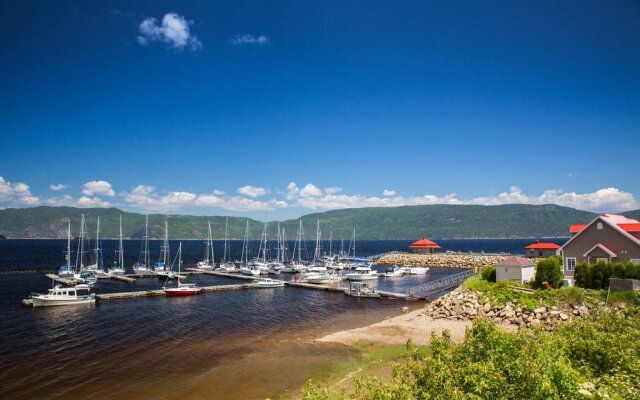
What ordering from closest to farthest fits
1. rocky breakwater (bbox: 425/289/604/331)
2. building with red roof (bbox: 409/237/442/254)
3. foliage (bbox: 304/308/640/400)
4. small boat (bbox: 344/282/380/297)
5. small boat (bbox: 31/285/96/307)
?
foliage (bbox: 304/308/640/400) → rocky breakwater (bbox: 425/289/604/331) → small boat (bbox: 31/285/96/307) → small boat (bbox: 344/282/380/297) → building with red roof (bbox: 409/237/442/254)

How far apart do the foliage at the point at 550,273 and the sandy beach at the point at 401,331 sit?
9.10 metres

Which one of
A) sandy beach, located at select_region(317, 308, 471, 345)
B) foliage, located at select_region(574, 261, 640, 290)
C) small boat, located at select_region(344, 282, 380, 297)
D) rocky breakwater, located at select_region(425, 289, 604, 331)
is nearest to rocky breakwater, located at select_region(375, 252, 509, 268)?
small boat, located at select_region(344, 282, 380, 297)

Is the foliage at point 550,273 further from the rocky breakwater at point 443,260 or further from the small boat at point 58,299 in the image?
the rocky breakwater at point 443,260

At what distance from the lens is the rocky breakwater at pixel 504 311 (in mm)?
35188

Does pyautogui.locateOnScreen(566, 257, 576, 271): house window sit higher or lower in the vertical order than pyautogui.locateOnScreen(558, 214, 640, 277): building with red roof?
lower

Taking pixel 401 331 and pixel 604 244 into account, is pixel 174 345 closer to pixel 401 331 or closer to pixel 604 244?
pixel 401 331

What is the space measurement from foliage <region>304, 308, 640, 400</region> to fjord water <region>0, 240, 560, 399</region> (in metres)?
15.0

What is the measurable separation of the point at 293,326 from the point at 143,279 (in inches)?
2351

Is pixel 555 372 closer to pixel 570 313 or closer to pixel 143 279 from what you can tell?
pixel 570 313

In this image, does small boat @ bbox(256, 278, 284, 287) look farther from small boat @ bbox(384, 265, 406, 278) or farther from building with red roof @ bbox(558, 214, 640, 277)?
building with red roof @ bbox(558, 214, 640, 277)

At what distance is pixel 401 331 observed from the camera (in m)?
39.4

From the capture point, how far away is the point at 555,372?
41.3 ft

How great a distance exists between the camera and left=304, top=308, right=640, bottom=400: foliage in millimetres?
11727

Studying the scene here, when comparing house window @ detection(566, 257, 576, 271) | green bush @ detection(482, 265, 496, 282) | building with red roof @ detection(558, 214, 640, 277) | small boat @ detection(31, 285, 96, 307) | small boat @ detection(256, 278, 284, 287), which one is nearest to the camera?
building with red roof @ detection(558, 214, 640, 277)
